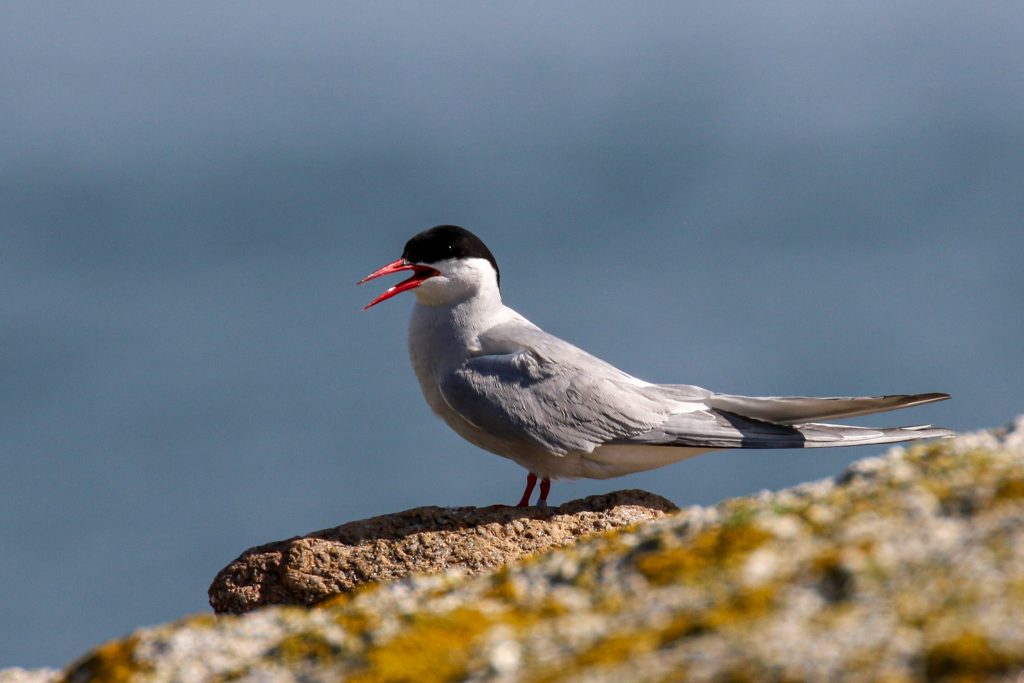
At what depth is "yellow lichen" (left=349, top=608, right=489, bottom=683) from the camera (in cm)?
337

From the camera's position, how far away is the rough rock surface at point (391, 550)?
295 inches

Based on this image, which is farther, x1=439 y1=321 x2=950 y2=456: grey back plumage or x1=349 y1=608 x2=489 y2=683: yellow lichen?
x1=439 y1=321 x2=950 y2=456: grey back plumage

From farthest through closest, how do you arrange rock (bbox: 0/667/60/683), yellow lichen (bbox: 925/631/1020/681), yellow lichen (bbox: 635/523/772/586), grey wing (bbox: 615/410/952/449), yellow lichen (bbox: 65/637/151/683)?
grey wing (bbox: 615/410/952/449) → rock (bbox: 0/667/60/683) → yellow lichen (bbox: 65/637/151/683) → yellow lichen (bbox: 635/523/772/586) → yellow lichen (bbox: 925/631/1020/681)

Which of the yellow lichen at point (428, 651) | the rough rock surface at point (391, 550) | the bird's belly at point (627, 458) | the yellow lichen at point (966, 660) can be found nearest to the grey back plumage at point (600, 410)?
the bird's belly at point (627, 458)

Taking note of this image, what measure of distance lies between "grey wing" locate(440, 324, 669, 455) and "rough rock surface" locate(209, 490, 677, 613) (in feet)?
2.59

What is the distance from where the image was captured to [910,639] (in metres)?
2.91

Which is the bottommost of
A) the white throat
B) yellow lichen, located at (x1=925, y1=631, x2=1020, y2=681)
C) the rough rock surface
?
the rough rock surface

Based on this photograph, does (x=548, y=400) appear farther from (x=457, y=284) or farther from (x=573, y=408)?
(x=457, y=284)

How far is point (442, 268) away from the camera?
31.3 ft

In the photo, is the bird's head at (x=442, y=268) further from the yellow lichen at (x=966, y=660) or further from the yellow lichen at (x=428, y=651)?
the yellow lichen at (x=966, y=660)

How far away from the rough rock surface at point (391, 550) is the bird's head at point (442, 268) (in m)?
2.10

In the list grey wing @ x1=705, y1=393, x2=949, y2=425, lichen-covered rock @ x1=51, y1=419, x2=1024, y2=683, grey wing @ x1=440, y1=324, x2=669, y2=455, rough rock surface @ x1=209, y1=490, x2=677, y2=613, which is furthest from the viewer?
grey wing @ x1=440, y1=324, x2=669, y2=455

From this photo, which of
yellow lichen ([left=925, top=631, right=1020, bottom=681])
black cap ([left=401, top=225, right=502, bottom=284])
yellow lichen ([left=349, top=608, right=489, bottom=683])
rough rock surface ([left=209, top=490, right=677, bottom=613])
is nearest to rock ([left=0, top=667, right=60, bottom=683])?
yellow lichen ([left=349, top=608, right=489, bottom=683])

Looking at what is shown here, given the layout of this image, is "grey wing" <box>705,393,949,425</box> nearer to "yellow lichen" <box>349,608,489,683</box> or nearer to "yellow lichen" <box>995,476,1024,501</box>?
"yellow lichen" <box>995,476,1024,501</box>
